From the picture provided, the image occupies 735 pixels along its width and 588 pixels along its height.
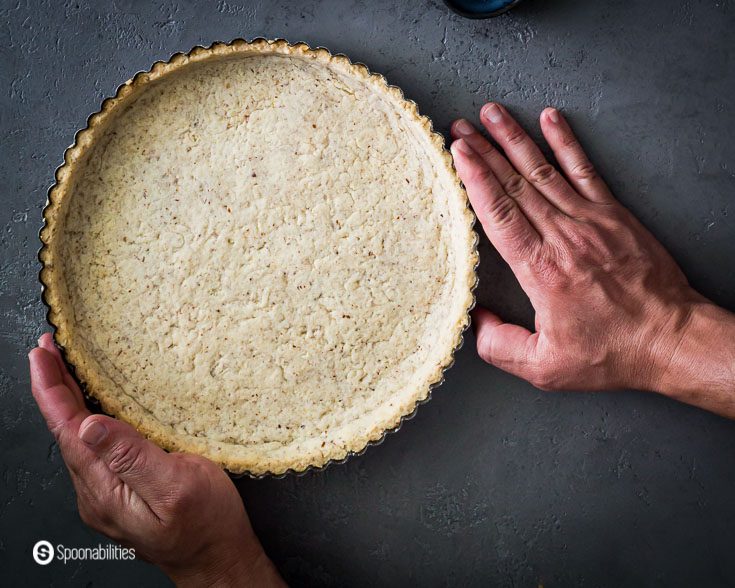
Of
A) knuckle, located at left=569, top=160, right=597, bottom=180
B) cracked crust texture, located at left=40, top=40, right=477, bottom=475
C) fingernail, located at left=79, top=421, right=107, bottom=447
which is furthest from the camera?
knuckle, located at left=569, top=160, right=597, bottom=180

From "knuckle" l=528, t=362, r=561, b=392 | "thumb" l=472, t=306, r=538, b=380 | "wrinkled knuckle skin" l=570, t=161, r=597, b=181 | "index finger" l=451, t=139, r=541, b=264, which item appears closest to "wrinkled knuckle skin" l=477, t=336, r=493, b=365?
"thumb" l=472, t=306, r=538, b=380

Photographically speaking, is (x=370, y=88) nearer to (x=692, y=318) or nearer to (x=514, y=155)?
(x=514, y=155)

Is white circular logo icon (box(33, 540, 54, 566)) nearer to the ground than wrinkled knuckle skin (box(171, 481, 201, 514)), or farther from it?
nearer to the ground

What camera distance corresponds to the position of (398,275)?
1337 mm

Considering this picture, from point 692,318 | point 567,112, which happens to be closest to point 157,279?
point 567,112

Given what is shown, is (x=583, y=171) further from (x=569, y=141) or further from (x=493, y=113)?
(x=493, y=113)

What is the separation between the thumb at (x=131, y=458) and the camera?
1.16 metres

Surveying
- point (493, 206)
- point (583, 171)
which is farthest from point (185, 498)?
point (583, 171)

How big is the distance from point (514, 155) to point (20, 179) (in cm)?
118

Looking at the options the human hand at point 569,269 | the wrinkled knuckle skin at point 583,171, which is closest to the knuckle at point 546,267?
the human hand at point 569,269

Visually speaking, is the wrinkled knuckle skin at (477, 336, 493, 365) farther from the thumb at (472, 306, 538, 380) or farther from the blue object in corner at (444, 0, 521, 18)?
the blue object in corner at (444, 0, 521, 18)

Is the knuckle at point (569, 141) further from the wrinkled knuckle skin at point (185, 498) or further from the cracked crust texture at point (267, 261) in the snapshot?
the wrinkled knuckle skin at point (185, 498)

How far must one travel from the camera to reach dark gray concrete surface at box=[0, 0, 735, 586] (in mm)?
1413

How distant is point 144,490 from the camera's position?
1.19 meters
